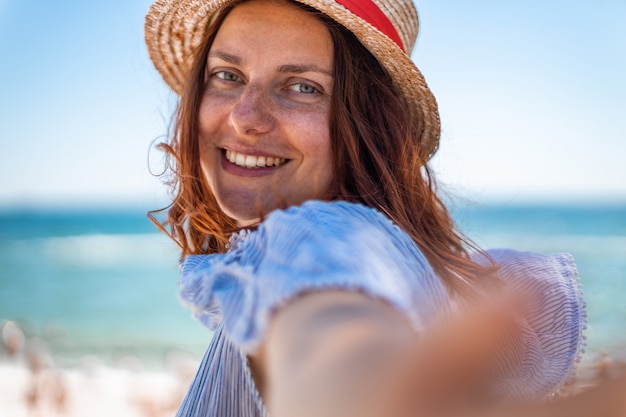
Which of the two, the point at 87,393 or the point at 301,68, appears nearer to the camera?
the point at 301,68

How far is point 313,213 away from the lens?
3.06 ft

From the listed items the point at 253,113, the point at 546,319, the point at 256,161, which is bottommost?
the point at 546,319

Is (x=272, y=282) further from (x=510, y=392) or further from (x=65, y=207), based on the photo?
(x=65, y=207)

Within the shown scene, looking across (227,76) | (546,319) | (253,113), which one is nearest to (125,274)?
(227,76)

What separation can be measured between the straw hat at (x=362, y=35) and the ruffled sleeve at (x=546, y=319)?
1.48 ft

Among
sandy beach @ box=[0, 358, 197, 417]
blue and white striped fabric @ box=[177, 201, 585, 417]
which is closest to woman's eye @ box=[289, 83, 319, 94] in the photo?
blue and white striped fabric @ box=[177, 201, 585, 417]

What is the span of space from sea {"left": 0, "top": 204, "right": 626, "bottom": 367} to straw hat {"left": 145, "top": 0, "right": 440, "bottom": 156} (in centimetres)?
88

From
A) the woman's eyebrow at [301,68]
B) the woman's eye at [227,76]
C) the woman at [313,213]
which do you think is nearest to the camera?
the woman at [313,213]

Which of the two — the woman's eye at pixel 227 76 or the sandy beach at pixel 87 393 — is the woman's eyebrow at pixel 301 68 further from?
the sandy beach at pixel 87 393

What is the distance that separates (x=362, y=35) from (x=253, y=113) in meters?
0.33

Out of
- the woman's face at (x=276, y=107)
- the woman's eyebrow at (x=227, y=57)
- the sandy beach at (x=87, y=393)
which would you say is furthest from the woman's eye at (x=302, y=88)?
the sandy beach at (x=87, y=393)

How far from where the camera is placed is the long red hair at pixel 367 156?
1.58 metres

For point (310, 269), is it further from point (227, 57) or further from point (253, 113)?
point (227, 57)

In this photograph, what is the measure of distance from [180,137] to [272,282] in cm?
130
